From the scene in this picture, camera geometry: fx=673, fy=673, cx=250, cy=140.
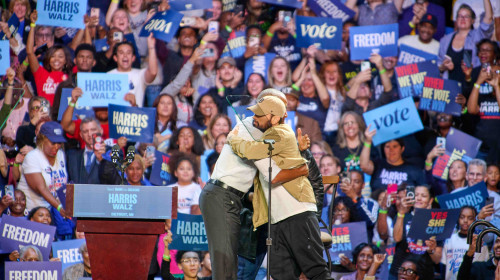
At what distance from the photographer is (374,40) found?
721cm

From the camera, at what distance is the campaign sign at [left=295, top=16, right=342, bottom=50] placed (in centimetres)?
719

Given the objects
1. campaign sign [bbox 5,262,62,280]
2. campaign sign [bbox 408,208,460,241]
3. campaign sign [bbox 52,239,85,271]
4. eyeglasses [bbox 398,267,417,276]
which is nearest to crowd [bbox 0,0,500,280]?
eyeglasses [bbox 398,267,417,276]

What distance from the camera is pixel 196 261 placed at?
6047 mm

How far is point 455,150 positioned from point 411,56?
113 centimetres

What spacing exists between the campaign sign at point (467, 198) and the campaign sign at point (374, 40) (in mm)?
1637

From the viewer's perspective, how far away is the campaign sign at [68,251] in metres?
6.14

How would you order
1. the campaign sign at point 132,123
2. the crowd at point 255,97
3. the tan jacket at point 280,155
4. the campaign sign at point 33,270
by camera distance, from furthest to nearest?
the campaign sign at point 132,123
the crowd at point 255,97
the campaign sign at point 33,270
the tan jacket at point 280,155

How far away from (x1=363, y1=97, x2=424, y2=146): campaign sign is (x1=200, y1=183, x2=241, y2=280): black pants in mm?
3380

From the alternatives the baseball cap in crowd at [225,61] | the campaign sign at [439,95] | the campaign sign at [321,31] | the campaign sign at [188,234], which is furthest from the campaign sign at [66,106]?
the campaign sign at [439,95]

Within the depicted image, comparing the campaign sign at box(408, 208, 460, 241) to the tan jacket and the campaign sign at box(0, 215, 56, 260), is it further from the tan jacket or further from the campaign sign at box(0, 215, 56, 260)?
the campaign sign at box(0, 215, 56, 260)

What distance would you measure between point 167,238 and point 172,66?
203 centimetres

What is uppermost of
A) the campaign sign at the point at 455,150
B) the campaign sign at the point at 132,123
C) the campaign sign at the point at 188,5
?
the campaign sign at the point at 188,5

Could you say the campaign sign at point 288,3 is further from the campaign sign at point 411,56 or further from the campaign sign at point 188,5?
the campaign sign at point 411,56

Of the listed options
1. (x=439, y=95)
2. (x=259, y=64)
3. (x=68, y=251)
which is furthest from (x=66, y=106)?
(x=439, y=95)
